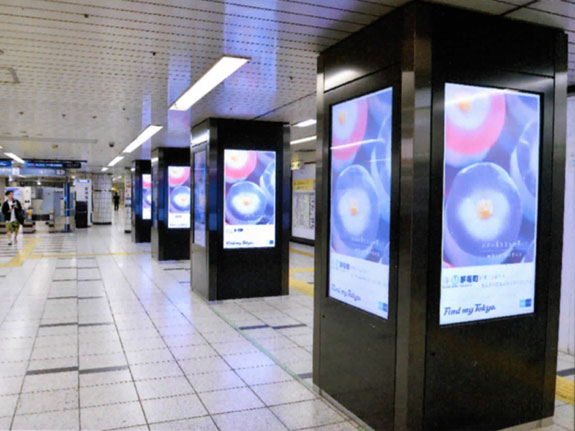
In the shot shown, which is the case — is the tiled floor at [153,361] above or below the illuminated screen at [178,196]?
below

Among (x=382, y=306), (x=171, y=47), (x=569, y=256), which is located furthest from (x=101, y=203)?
(x=382, y=306)

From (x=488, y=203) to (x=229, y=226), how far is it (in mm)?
4555

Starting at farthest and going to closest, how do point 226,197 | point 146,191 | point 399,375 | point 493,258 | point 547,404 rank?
1. point 146,191
2. point 226,197
3. point 547,404
4. point 493,258
5. point 399,375

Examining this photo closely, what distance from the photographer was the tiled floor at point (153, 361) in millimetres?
3424

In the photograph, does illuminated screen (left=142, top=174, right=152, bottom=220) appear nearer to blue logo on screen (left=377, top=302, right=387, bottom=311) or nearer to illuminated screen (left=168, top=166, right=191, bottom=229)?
illuminated screen (left=168, top=166, right=191, bottom=229)

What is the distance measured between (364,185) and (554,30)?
163cm

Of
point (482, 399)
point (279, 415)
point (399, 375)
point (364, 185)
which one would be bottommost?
point (279, 415)

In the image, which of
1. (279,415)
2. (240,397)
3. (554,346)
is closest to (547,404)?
(554,346)

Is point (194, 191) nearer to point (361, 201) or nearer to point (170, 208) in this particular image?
point (170, 208)

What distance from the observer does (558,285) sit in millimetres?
3393

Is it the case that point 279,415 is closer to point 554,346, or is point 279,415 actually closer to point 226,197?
point 554,346

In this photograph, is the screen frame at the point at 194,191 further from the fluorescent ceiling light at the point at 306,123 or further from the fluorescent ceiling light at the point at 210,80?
the fluorescent ceiling light at the point at 306,123

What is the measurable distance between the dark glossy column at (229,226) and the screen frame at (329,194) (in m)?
3.39

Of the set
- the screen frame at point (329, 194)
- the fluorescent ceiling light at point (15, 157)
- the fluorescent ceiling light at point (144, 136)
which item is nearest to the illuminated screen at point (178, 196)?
the fluorescent ceiling light at point (144, 136)
